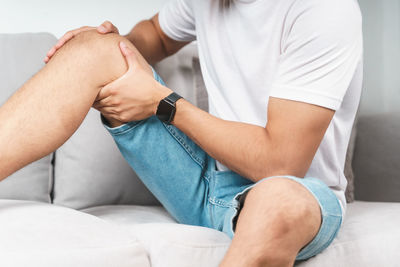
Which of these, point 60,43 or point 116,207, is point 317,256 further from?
point 60,43

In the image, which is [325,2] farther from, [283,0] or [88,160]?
[88,160]

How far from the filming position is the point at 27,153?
97 centimetres

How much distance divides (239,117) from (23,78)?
0.66 m

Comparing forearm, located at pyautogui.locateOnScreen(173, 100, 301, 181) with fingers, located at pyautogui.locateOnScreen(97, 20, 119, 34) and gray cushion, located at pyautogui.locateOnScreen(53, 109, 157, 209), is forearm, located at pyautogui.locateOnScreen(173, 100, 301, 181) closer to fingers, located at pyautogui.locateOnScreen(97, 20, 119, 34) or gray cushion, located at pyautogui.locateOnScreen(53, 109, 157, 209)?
fingers, located at pyautogui.locateOnScreen(97, 20, 119, 34)

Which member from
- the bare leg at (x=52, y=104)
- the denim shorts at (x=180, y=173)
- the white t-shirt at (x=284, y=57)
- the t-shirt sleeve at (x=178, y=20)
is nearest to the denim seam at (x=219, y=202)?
the denim shorts at (x=180, y=173)

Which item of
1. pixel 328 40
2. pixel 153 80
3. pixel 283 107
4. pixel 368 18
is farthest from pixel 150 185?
pixel 368 18

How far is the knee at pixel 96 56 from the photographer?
1.01m

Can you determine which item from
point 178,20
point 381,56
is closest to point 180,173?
point 178,20

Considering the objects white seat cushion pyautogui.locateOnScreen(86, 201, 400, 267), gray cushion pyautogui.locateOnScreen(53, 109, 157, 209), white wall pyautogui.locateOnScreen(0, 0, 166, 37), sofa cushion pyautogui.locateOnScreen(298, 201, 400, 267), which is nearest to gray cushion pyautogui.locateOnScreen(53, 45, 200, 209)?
gray cushion pyautogui.locateOnScreen(53, 109, 157, 209)

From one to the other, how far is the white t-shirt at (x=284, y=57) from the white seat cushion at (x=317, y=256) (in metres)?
0.09

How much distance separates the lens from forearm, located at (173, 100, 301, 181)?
0.99 metres

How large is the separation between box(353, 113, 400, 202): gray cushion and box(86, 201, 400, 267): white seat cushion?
546mm

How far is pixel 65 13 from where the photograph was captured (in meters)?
1.77

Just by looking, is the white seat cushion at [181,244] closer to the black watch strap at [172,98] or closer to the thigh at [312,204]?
the thigh at [312,204]
